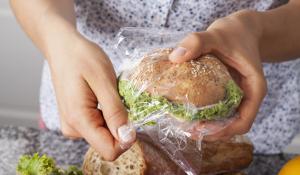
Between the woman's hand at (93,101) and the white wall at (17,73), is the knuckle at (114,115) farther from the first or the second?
the white wall at (17,73)

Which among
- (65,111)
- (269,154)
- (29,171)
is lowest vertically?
(269,154)

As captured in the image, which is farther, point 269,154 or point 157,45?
point 269,154

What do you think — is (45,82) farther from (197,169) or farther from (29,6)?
(197,169)

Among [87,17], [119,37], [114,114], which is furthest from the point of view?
[87,17]

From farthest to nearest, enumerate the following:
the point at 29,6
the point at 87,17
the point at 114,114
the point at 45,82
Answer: the point at 45,82, the point at 87,17, the point at 29,6, the point at 114,114

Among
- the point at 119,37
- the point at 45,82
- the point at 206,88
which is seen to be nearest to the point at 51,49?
the point at 119,37

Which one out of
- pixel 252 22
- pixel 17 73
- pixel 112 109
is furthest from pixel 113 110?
pixel 17 73

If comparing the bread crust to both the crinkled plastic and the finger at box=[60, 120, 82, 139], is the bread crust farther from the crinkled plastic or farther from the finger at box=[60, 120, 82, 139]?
the finger at box=[60, 120, 82, 139]
